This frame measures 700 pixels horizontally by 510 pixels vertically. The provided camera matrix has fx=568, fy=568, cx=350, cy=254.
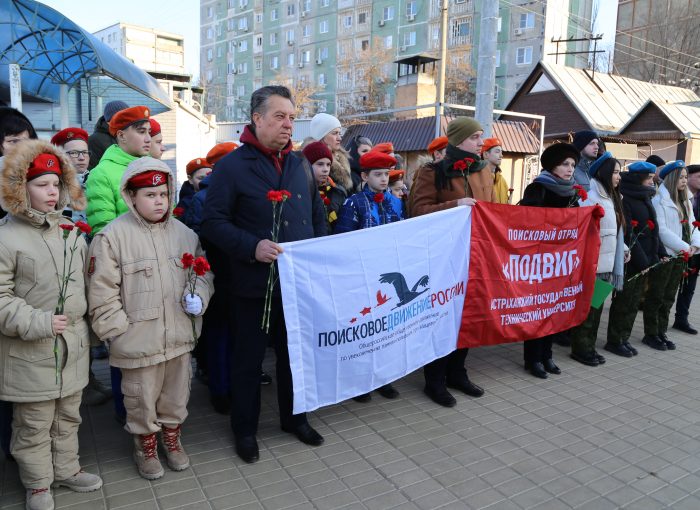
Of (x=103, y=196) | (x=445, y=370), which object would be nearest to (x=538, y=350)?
(x=445, y=370)

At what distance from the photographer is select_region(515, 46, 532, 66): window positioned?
45.5 meters

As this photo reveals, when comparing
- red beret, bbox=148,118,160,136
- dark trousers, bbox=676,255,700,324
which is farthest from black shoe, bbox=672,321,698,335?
red beret, bbox=148,118,160,136

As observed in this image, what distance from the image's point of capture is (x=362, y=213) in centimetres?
435

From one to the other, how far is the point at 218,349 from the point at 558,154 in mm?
3267

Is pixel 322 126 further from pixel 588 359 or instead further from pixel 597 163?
pixel 588 359

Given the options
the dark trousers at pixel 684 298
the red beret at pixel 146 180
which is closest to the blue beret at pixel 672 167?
the dark trousers at pixel 684 298

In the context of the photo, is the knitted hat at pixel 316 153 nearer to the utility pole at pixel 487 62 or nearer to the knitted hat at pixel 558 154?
the knitted hat at pixel 558 154

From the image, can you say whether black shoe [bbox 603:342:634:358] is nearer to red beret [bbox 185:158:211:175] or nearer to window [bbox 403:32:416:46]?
red beret [bbox 185:158:211:175]

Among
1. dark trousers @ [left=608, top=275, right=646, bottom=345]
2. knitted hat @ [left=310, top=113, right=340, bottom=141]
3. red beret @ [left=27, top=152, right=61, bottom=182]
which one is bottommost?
dark trousers @ [left=608, top=275, right=646, bottom=345]

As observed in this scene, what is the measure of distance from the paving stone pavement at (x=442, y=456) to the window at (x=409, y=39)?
Answer: 52.0 meters

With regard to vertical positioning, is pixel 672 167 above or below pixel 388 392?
above

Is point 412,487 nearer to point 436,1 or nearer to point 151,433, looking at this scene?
point 151,433

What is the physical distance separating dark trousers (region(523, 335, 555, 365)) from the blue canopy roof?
10.7 m

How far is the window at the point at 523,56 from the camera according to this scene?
1793 inches
